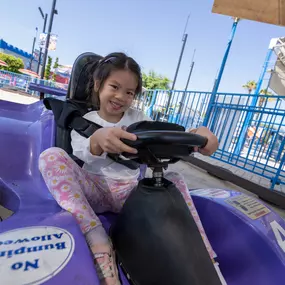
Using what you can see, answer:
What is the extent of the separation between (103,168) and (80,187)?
0.17m

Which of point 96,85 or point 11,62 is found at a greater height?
point 11,62

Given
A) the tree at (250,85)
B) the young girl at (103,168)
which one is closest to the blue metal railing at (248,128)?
the young girl at (103,168)

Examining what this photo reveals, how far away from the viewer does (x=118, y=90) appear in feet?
2.93

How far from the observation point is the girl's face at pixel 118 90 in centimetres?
89

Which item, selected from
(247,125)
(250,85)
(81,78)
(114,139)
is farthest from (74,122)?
(250,85)

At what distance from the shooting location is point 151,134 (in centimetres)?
48

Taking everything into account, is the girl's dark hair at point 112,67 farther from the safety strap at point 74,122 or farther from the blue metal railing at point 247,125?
the blue metal railing at point 247,125

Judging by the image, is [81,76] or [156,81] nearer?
[81,76]

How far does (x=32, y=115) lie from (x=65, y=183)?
782 millimetres

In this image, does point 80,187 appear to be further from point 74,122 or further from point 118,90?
point 118,90

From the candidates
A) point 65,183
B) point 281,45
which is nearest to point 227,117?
point 65,183

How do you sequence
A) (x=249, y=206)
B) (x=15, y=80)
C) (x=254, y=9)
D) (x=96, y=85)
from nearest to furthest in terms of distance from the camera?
(x=249, y=206) < (x=96, y=85) < (x=254, y=9) < (x=15, y=80)

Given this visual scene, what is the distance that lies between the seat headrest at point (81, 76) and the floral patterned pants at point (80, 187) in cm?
39

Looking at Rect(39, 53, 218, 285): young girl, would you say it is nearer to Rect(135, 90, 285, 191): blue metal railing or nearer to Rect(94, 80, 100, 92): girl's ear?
Rect(94, 80, 100, 92): girl's ear
